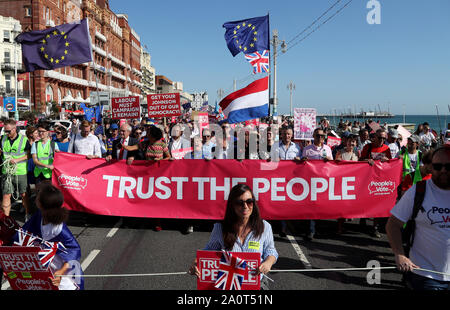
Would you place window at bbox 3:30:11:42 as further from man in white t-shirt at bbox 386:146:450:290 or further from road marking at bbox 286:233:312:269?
man in white t-shirt at bbox 386:146:450:290

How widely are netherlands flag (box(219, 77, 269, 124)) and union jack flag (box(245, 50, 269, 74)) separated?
3443mm

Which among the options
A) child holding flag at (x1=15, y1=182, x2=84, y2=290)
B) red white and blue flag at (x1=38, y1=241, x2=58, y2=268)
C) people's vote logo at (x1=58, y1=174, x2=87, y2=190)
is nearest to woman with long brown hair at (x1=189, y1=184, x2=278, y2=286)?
child holding flag at (x1=15, y1=182, x2=84, y2=290)

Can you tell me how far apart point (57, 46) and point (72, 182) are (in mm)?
4365

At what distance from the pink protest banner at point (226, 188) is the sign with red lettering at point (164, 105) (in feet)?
22.3

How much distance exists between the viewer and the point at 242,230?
2873mm

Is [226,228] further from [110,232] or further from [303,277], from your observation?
[110,232]

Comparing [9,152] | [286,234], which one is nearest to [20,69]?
[9,152]

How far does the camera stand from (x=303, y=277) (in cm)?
483

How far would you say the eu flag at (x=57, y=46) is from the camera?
31.3 ft

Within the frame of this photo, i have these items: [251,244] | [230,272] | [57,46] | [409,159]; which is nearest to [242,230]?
[251,244]

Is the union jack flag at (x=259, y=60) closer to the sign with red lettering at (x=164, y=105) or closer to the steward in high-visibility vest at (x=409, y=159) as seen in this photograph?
the sign with red lettering at (x=164, y=105)

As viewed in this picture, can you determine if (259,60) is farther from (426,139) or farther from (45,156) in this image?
(45,156)

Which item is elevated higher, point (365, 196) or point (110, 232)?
point (365, 196)

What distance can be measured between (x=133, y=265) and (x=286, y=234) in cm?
290
